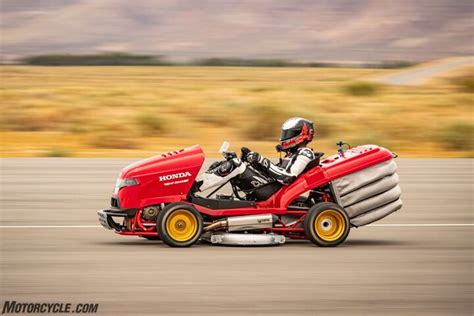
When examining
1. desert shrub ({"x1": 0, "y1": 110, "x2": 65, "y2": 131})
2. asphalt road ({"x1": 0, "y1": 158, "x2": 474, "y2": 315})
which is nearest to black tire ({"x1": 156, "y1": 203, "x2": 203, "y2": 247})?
asphalt road ({"x1": 0, "y1": 158, "x2": 474, "y2": 315})

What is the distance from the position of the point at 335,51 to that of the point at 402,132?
112 metres

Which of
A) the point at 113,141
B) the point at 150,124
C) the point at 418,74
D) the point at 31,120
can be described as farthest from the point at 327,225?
the point at 418,74

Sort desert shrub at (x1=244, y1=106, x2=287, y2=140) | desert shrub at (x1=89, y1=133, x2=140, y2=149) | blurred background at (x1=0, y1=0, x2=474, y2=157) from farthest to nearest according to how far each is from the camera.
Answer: blurred background at (x1=0, y1=0, x2=474, y2=157)
desert shrub at (x1=244, y1=106, x2=287, y2=140)
desert shrub at (x1=89, y1=133, x2=140, y2=149)

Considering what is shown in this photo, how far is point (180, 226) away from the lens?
10.6 meters

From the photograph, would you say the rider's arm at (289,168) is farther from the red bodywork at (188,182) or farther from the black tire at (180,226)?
the black tire at (180,226)

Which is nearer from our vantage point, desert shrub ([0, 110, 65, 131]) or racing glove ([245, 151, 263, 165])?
racing glove ([245, 151, 263, 165])

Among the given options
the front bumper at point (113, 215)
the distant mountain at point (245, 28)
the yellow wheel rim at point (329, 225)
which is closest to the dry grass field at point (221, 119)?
the front bumper at point (113, 215)

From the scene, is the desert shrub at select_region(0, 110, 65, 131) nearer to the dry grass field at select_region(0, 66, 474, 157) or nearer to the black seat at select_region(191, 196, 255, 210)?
the dry grass field at select_region(0, 66, 474, 157)

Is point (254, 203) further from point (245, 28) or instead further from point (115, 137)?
point (245, 28)

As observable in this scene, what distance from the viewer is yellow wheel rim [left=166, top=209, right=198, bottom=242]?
10558 millimetres

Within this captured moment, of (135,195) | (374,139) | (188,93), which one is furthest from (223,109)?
(135,195)

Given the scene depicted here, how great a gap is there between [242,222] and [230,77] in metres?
65.5

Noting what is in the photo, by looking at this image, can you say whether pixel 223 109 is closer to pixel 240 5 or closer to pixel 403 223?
pixel 403 223

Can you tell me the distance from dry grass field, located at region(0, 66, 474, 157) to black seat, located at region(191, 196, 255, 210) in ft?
47.1
